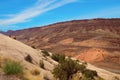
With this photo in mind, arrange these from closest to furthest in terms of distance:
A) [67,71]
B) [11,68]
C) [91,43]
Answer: [11,68], [67,71], [91,43]

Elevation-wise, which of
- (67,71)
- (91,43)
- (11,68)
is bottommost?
(91,43)

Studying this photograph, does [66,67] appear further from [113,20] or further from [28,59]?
[113,20]

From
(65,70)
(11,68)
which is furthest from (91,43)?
(11,68)

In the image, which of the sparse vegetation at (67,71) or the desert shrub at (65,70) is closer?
the sparse vegetation at (67,71)

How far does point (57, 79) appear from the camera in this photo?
17250mm

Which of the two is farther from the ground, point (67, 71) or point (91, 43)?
point (67, 71)

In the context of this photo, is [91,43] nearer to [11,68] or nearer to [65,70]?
[65,70]

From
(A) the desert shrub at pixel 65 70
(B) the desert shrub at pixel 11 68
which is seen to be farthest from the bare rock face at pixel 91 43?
(B) the desert shrub at pixel 11 68

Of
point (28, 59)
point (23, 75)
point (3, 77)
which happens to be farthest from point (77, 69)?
point (3, 77)

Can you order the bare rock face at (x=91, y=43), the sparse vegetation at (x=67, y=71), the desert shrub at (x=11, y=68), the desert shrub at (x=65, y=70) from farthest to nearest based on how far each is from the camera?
the bare rock face at (x=91, y=43)
the desert shrub at (x=65, y=70)
the sparse vegetation at (x=67, y=71)
the desert shrub at (x=11, y=68)

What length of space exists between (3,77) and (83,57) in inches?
2627

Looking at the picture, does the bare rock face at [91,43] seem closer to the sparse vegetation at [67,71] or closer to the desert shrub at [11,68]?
the sparse vegetation at [67,71]

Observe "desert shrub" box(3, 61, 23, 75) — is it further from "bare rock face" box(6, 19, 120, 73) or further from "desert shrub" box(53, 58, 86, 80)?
"bare rock face" box(6, 19, 120, 73)

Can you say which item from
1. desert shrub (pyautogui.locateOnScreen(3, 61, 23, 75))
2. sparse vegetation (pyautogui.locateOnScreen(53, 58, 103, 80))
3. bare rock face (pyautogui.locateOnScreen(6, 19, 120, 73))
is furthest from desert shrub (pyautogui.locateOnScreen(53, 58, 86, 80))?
bare rock face (pyautogui.locateOnScreen(6, 19, 120, 73))
